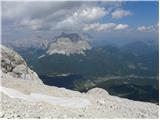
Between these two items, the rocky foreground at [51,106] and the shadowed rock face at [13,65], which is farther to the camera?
the shadowed rock face at [13,65]

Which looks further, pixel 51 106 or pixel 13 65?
pixel 13 65

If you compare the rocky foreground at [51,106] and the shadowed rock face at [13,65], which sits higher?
the rocky foreground at [51,106]

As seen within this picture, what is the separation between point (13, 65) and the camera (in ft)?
163

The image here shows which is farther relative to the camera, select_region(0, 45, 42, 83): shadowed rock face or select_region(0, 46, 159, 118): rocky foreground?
select_region(0, 45, 42, 83): shadowed rock face

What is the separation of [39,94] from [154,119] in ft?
38.4

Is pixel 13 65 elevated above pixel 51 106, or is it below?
below

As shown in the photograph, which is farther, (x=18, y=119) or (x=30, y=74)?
(x=30, y=74)

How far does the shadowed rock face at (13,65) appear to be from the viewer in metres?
47.4

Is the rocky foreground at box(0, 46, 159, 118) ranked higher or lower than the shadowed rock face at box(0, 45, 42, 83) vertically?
higher

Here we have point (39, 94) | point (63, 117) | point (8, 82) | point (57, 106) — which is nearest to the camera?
point (63, 117)

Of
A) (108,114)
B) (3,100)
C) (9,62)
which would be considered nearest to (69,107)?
(108,114)

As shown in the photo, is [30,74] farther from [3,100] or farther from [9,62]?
[3,100]

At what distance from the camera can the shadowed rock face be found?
155ft

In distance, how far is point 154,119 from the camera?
25.0 meters
